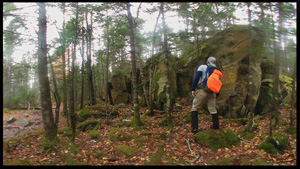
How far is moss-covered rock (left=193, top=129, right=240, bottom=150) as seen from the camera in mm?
4395

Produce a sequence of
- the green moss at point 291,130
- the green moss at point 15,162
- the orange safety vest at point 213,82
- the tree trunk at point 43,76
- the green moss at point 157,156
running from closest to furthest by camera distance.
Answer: the green moss at point 15,162, the green moss at point 157,156, the green moss at point 291,130, the orange safety vest at point 213,82, the tree trunk at point 43,76

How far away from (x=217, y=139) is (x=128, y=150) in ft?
8.39

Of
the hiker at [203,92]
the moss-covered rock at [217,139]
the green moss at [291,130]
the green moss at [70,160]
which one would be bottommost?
the green moss at [70,160]

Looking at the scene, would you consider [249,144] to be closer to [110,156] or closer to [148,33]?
[110,156]

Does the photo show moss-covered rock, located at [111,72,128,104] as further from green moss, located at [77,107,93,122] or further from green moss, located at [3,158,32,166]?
green moss, located at [3,158,32,166]

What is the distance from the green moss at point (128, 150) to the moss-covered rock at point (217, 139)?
1859mm

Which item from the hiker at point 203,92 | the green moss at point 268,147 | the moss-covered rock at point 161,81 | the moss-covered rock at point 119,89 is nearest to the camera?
the green moss at point 268,147

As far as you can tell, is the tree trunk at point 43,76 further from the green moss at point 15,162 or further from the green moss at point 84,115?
the green moss at point 84,115

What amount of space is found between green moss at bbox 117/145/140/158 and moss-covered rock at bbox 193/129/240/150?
6.10 feet

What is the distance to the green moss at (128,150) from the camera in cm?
439

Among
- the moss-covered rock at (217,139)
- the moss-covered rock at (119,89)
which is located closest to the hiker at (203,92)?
the moss-covered rock at (217,139)

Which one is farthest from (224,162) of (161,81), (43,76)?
(161,81)

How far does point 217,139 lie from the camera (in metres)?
4.54

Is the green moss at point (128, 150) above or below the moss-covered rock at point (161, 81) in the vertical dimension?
below
